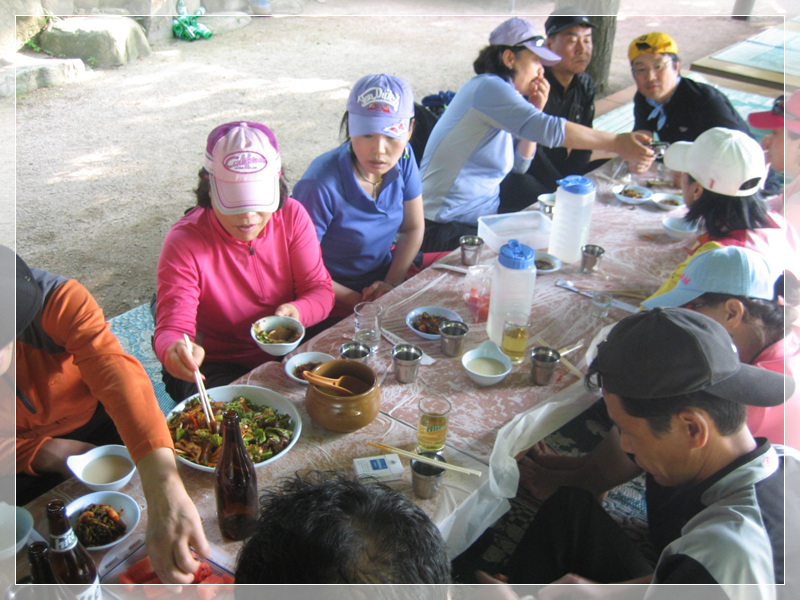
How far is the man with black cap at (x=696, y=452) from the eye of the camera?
50.0 inches

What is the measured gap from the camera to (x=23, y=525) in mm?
1332

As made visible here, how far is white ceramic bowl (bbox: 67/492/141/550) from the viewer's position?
1.38 m

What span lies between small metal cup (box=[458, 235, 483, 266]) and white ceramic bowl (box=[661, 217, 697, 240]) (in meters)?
1.05

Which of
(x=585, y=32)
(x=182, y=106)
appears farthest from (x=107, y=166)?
(x=585, y=32)

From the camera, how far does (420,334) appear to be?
7.20ft

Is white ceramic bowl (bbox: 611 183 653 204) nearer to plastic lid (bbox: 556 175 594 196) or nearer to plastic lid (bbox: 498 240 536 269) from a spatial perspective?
plastic lid (bbox: 556 175 594 196)

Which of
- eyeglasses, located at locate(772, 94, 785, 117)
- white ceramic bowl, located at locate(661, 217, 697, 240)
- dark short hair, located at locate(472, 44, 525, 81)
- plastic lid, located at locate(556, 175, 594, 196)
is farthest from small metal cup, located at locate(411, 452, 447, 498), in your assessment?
eyeglasses, located at locate(772, 94, 785, 117)

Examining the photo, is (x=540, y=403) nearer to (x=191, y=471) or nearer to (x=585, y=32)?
(x=191, y=471)

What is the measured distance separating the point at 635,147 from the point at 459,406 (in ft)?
7.45

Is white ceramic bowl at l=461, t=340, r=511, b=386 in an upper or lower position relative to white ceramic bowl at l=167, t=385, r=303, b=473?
lower

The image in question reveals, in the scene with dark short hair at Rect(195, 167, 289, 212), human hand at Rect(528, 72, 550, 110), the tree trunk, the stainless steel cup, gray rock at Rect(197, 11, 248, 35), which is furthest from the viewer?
gray rock at Rect(197, 11, 248, 35)

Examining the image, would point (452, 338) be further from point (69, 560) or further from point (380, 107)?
point (69, 560)

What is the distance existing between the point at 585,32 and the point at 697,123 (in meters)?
0.99

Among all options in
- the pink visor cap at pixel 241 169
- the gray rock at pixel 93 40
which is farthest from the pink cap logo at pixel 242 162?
the gray rock at pixel 93 40
